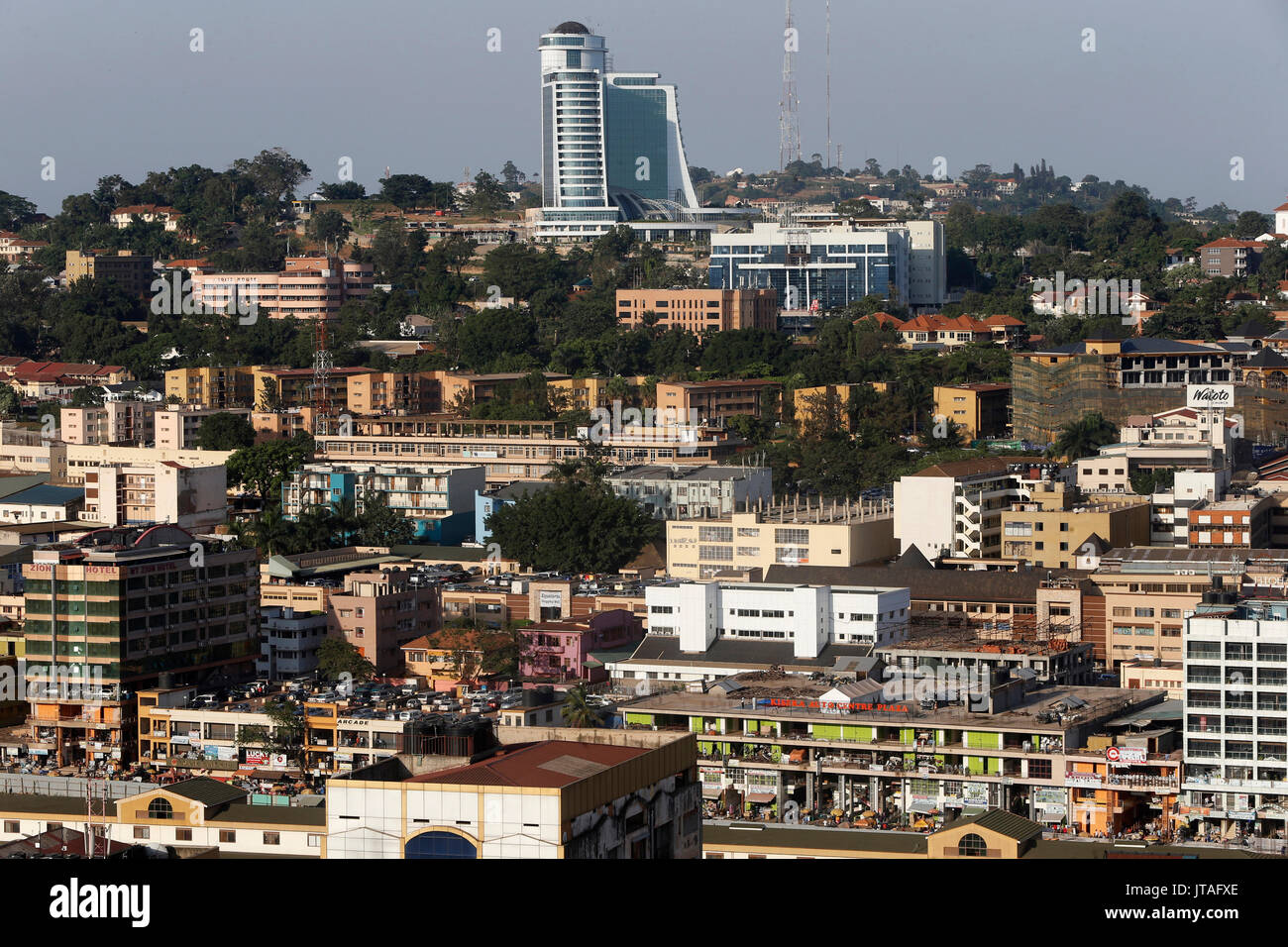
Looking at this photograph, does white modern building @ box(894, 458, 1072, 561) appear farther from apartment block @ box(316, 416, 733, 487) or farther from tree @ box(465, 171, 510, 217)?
tree @ box(465, 171, 510, 217)

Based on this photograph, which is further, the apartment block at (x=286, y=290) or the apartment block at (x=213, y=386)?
the apartment block at (x=286, y=290)

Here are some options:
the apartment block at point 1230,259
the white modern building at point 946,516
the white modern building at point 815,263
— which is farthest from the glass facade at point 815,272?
the white modern building at point 946,516

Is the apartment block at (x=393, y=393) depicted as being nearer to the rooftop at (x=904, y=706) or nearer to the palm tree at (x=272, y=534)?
the palm tree at (x=272, y=534)

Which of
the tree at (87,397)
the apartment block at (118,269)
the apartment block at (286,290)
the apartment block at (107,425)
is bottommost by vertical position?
the apartment block at (107,425)

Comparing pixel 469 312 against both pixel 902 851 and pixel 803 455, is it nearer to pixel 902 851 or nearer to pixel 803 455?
pixel 803 455

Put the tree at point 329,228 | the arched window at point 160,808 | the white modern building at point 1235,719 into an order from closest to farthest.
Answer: the arched window at point 160,808
the white modern building at point 1235,719
the tree at point 329,228

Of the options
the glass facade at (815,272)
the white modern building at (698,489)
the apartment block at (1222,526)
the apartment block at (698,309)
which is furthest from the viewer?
the glass facade at (815,272)

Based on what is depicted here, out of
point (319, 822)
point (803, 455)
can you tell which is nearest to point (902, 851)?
point (319, 822)
